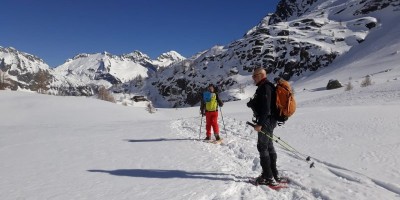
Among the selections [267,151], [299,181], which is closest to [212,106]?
[267,151]

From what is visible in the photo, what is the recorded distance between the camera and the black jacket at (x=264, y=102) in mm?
7496

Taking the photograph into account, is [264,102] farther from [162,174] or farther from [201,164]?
[201,164]

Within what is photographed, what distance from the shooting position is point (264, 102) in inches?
295

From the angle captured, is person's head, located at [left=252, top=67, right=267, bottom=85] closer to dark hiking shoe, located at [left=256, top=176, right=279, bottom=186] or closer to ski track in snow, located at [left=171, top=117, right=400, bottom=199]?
dark hiking shoe, located at [left=256, top=176, right=279, bottom=186]

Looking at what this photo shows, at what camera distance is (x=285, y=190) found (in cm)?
751

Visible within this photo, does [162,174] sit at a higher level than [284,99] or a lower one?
lower

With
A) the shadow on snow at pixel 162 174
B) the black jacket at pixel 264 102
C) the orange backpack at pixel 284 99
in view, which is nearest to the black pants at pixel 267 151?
the black jacket at pixel 264 102

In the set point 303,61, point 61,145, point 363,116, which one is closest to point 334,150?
point 363,116

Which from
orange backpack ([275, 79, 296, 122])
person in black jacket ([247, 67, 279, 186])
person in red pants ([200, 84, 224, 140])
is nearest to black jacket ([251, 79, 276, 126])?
person in black jacket ([247, 67, 279, 186])

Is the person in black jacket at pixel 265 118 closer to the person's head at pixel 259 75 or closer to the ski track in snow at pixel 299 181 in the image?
the person's head at pixel 259 75

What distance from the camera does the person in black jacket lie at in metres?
7.53

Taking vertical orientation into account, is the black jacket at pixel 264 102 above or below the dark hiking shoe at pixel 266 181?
above

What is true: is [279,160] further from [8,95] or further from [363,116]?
[8,95]

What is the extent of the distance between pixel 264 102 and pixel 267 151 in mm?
1198
